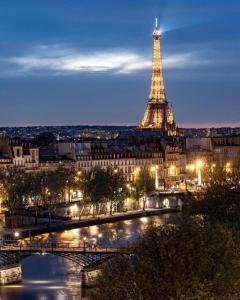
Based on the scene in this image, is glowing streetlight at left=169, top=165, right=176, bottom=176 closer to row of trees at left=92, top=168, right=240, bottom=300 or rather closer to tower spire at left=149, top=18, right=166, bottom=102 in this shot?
tower spire at left=149, top=18, right=166, bottom=102

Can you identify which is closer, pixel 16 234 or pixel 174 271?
pixel 174 271

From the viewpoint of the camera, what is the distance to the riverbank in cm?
6712

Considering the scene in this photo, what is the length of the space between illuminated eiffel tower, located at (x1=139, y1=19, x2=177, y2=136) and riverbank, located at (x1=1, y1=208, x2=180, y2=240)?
70213 mm

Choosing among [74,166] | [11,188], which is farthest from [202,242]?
[74,166]

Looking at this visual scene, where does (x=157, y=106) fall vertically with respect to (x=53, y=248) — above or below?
above

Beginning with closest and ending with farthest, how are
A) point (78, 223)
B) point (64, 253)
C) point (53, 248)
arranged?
point (64, 253) → point (53, 248) → point (78, 223)

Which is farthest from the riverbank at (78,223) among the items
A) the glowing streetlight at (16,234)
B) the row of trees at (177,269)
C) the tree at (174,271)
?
the tree at (174,271)

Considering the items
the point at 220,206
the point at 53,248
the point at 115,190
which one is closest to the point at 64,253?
the point at 53,248

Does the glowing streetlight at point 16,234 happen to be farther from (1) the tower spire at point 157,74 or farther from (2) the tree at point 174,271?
(1) the tower spire at point 157,74

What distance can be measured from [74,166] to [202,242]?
73.3 metres

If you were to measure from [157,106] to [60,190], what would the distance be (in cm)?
7636

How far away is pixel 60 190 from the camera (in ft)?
277

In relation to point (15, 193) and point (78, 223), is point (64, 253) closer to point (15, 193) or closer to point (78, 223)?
point (78, 223)

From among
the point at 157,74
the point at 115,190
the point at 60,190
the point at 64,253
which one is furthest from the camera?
the point at 157,74
